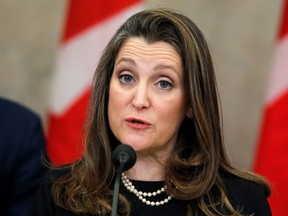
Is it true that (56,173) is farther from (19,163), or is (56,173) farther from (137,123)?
(19,163)

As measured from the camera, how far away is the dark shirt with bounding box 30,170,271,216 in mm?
1742

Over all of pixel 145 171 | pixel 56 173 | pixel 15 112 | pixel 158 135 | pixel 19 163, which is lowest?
pixel 19 163

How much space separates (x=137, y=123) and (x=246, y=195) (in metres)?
0.38

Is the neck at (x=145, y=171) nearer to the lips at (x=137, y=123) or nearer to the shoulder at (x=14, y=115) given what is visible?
the lips at (x=137, y=123)

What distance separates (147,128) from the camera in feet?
5.52

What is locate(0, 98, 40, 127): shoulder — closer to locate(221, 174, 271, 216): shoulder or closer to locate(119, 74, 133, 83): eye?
locate(119, 74, 133, 83): eye

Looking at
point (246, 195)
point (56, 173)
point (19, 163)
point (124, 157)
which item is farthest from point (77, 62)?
point (124, 157)

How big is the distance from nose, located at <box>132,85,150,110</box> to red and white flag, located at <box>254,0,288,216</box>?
3.49 ft

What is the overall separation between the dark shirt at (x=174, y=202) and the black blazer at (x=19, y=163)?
429 mm

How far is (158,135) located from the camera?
5.61ft

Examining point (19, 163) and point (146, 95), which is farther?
point (19, 163)

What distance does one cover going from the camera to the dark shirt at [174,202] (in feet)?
5.72

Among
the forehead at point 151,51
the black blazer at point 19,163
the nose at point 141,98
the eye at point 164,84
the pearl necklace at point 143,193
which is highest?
the forehead at point 151,51

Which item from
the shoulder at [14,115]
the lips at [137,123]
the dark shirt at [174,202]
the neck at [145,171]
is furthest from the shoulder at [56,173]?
the shoulder at [14,115]
